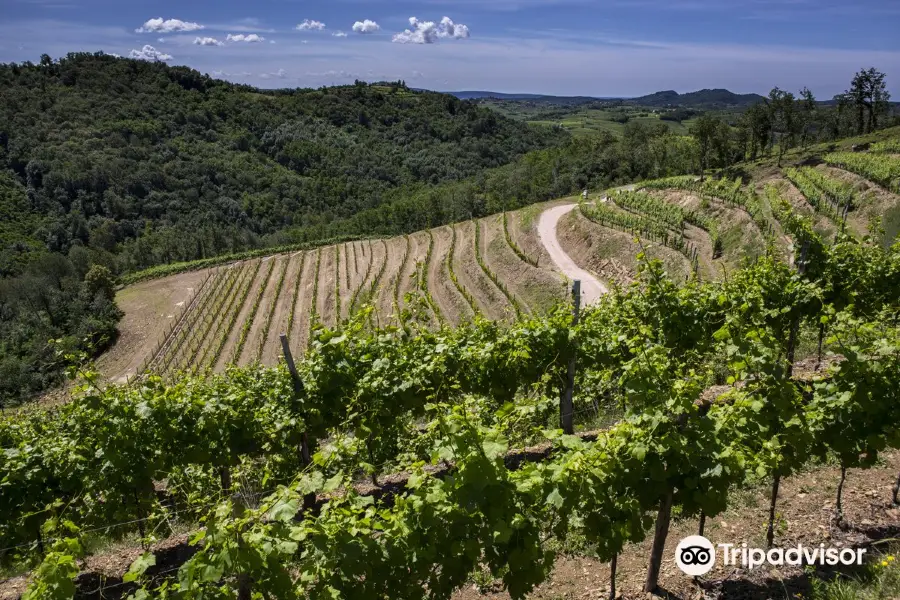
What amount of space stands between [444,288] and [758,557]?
29.6m

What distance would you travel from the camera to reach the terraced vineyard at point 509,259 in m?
27.3

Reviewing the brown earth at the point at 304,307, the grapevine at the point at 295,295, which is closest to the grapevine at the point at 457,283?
the brown earth at the point at 304,307

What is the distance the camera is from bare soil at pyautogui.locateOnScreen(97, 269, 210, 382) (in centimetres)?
3628

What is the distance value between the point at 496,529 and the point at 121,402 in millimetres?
5497

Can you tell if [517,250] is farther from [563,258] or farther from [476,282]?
[476,282]

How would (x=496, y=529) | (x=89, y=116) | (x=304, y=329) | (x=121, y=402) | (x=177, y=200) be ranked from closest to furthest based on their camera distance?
(x=496, y=529), (x=121, y=402), (x=304, y=329), (x=177, y=200), (x=89, y=116)

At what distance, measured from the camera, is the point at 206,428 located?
692 centimetres

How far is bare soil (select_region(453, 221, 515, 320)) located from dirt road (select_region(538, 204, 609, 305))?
4285mm

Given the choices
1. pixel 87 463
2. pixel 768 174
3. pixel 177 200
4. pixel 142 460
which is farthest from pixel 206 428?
pixel 177 200

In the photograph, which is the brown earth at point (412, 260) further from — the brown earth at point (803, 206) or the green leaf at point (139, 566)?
the green leaf at point (139, 566)

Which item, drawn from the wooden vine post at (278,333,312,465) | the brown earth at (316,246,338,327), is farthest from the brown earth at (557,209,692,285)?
the wooden vine post at (278,333,312,465)

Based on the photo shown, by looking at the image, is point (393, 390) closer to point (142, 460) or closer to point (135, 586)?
point (142, 460)

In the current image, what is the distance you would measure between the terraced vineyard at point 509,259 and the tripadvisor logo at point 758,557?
1836 cm

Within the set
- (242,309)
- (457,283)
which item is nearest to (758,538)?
(457,283)
